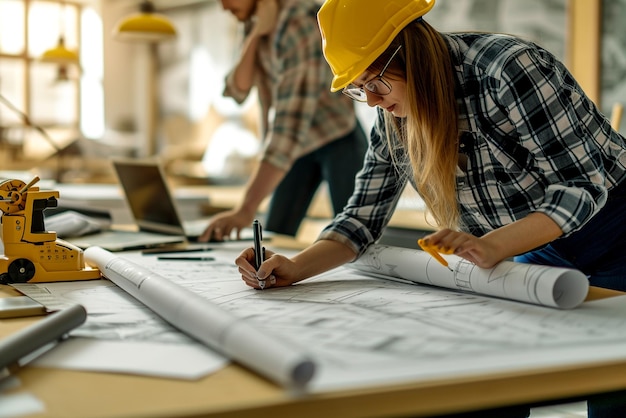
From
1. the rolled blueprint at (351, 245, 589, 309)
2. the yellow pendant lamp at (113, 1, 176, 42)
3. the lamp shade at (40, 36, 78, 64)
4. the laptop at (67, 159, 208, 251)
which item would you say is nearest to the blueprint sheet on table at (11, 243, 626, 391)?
the rolled blueprint at (351, 245, 589, 309)

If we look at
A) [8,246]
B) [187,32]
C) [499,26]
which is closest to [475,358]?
[8,246]

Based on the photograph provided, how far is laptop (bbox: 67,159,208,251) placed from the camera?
1.88 m

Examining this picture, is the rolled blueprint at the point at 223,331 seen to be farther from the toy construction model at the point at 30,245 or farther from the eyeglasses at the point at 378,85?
the eyeglasses at the point at 378,85

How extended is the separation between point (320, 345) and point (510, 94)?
1.77ft

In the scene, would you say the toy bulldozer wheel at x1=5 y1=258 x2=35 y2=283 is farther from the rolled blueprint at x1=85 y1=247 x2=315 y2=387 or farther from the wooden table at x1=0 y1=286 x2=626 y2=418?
the wooden table at x1=0 y1=286 x2=626 y2=418

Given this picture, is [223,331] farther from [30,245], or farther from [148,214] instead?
[148,214]

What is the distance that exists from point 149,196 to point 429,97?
1.13 metres

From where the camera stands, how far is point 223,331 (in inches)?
30.7

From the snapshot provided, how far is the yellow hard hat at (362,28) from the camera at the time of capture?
122cm

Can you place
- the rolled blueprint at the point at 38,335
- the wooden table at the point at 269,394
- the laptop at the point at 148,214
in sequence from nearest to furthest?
the wooden table at the point at 269,394, the rolled blueprint at the point at 38,335, the laptop at the point at 148,214

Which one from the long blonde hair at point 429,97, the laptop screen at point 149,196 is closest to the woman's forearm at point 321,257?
the long blonde hair at point 429,97

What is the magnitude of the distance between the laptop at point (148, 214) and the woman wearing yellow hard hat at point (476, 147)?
0.64 m

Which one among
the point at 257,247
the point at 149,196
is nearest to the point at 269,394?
the point at 257,247

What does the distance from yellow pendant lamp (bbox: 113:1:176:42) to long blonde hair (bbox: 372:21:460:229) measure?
332cm
